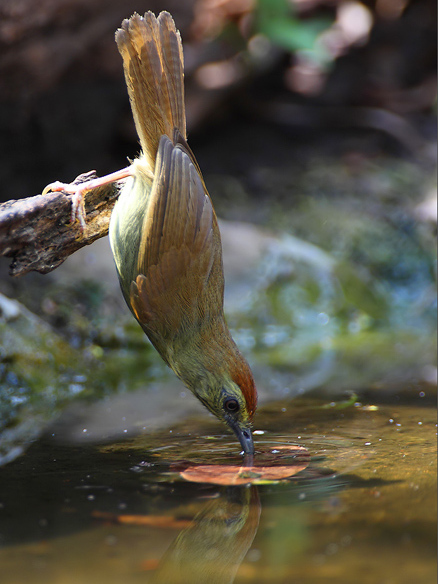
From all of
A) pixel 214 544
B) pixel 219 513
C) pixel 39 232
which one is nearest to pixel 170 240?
pixel 39 232

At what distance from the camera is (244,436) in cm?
322

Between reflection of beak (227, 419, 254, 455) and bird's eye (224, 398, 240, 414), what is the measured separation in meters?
0.05

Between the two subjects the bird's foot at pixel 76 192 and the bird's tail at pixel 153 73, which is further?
the bird's tail at pixel 153 73

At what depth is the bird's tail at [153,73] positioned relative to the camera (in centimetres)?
351

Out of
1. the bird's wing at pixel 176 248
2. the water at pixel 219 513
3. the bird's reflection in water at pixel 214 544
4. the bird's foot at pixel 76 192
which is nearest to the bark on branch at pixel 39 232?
the bird's foot at pixel 76 192

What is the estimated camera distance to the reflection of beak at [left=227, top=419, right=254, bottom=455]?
3176 mm

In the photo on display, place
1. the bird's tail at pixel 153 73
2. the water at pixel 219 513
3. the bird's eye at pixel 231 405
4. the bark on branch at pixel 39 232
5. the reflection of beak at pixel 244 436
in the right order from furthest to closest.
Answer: the bird's tail at pixel 153 73 < the bird's eye at pixel 231 405 < the reflection of beak at pixel 244 436 < the bark on branch at pixel 39 232 < the water at pixel 219 513

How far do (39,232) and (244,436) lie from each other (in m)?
1.34

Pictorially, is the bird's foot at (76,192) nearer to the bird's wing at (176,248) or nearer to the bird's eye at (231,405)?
the bird's wing at (176,248)

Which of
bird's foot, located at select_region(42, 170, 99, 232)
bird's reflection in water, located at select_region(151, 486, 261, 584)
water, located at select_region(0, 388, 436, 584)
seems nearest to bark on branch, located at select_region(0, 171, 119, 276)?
bird's foot, located at select_region(42, 170, 99, 232)

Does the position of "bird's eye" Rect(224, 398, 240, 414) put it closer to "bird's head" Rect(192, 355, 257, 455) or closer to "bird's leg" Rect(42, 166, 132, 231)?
"bird's head" Rect(192, 355, 257, 455)

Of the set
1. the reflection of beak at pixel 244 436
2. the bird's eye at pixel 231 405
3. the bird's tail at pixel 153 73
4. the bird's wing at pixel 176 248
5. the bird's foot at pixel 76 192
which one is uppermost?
the bird's tail at pixel 153 73

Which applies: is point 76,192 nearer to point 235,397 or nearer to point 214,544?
point 235,397

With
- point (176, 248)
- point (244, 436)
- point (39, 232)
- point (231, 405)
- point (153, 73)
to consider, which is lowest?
point (244, 436)
